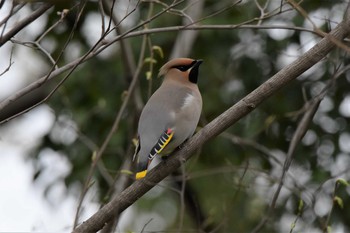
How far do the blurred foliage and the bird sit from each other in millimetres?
1089

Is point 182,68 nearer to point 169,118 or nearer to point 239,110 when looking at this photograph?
point 169,118

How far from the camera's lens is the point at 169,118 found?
493 centimetres

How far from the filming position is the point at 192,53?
24.3 ft

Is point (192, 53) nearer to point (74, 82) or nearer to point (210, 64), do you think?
point (210, 64)

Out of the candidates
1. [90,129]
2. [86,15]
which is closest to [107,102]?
[90,129]

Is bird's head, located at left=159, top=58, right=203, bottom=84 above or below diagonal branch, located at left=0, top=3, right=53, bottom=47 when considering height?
below

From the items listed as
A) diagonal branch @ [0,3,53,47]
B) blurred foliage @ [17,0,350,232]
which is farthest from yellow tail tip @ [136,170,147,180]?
blurred foliage @ [17,0,350,232]

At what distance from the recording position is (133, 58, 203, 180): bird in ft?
15.4

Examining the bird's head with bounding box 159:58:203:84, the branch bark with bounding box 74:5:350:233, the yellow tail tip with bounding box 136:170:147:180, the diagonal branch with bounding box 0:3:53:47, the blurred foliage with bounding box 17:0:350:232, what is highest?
the diagonal branch with bounding box 0:3:53:47

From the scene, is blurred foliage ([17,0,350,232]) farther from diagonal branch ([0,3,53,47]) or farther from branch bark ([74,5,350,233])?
diagonal branch ([0,3,53,47])

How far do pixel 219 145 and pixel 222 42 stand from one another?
36.3 inches

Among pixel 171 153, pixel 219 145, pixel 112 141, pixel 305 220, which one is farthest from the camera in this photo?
pixel 219 145

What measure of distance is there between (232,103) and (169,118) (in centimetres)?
225

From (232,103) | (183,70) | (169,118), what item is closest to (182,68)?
(183,70)
